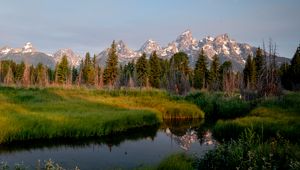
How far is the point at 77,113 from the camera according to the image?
95.6ft

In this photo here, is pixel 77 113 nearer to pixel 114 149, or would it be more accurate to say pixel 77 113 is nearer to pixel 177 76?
pixel 114 149

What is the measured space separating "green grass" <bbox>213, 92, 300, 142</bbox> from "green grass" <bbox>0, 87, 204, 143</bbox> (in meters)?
7.95

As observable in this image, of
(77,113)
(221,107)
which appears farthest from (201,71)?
(77,113)

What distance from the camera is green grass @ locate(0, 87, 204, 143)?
23.5 m

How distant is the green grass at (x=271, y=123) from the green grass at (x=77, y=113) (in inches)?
313

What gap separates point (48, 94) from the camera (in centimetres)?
4056

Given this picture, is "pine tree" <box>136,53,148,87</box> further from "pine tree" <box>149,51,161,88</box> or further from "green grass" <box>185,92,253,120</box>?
"green grass" <box>185,92,253,120</box>

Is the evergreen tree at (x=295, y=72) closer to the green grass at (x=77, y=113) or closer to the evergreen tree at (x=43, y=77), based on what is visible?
the green grass at (x=77, y=113)

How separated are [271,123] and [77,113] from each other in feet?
48.2

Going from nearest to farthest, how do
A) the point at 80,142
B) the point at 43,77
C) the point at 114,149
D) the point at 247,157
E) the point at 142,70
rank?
the point at 247,157 → the point at 114,149 → the point at 80,142 → the point at 43,77 → the point at 142,70

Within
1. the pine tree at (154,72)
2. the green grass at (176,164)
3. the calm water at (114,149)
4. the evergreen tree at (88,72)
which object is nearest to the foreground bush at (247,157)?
the green grass at (176,164)

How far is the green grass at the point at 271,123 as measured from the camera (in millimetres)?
23359

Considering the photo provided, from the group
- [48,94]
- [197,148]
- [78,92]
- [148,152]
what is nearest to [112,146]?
[148,152]

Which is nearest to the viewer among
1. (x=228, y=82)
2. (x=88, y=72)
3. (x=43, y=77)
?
(x=228, y=82)
